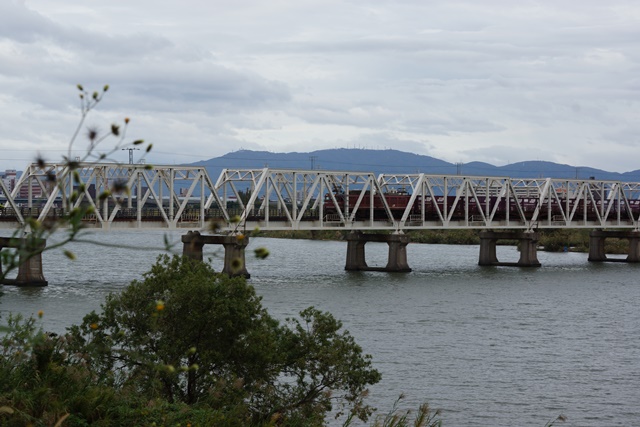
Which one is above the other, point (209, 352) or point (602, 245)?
point (209, 352)

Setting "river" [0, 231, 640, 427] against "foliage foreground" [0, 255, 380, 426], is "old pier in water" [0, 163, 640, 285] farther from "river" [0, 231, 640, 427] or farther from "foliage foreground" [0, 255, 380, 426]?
"foliage foreground" [0, 255, 380, 426]

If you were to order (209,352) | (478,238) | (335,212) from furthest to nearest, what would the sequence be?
(478,238)
(335,212)
(209,352)

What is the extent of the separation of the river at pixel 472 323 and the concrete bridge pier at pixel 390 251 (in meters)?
1.65

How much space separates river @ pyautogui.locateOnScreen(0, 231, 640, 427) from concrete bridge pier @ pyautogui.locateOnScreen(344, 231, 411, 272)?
1648 millimetres

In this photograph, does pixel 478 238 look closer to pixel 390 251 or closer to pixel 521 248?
pixel 521 248

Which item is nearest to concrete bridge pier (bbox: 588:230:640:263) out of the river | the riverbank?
the river

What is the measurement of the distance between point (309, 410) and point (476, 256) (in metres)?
93.0

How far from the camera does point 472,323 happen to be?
164 ft

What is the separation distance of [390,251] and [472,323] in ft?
110

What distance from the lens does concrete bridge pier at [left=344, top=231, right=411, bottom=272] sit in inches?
3233

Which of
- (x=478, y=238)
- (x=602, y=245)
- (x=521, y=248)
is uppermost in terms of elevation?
(x=521, y=248)

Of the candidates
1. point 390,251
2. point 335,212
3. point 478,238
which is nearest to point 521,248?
point 390,251

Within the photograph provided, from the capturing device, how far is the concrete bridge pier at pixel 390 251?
82.1m

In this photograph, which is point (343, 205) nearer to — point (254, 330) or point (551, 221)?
point (551, 221)
